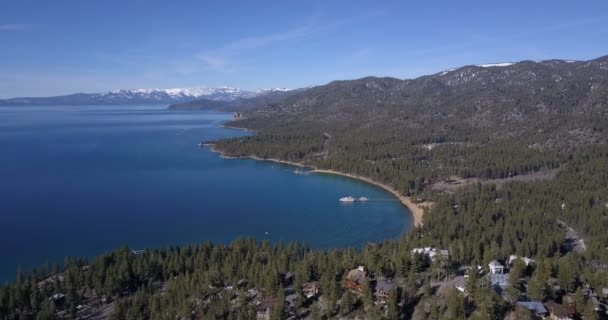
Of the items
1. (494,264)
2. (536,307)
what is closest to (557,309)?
(536,307)

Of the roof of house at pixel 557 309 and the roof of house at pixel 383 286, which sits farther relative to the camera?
the roof of house at pixel 383 286

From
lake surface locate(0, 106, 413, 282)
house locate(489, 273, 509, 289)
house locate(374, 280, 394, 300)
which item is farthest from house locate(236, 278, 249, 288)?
house locate(489, 273, 509, 289)

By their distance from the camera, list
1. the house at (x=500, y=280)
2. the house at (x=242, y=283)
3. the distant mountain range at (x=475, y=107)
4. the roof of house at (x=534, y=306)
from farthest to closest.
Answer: the distant mountain range at (x=475, y=107) → the house at (x=242, y=283) → the house at (x=500, y=280) → the roof of house at (x=534, y=306)

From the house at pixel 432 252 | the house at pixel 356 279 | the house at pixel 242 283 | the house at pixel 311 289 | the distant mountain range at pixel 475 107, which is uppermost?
the distant mountain range at pixel 475 107

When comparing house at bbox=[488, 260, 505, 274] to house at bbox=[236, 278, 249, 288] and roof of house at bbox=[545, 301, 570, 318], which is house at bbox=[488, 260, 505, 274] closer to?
roof of house at bbox=[545, 301, 570, 318]

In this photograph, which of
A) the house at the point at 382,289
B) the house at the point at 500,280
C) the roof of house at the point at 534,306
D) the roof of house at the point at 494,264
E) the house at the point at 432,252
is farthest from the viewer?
the house at the point at 432,252

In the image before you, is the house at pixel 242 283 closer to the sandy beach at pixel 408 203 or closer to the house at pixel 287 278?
the house at pixel 287 278

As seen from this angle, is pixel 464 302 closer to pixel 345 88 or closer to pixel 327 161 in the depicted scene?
pixel 327 161

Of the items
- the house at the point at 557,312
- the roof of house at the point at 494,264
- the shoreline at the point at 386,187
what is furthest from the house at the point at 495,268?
the shoreline at the point at 386,187
